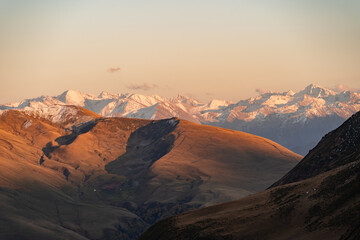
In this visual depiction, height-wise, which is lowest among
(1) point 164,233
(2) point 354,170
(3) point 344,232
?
(1) point 164,233

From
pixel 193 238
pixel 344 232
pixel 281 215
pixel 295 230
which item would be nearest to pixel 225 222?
pixel 193 238

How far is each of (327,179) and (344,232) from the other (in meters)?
39.7

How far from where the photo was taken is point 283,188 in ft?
538

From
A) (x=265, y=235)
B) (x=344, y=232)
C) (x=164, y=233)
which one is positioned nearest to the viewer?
(x=344, y=232)

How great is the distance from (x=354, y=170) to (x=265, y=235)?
27799mm

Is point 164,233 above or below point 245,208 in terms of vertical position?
below

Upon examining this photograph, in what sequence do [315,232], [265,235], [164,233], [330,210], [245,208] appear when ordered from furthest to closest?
[164,233], [245,208], [265,235], [330,210], [315,232]

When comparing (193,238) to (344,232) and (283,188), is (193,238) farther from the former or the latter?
(344,232)

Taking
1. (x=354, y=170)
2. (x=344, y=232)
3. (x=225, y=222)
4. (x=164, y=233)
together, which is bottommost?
(x=164, y=233)

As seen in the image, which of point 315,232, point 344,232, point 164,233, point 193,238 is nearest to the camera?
point 344,232

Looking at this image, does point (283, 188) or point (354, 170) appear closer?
point (354, 170)

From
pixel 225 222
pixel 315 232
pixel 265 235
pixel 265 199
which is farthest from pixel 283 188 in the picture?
pixel 315 232

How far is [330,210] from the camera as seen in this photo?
120812mm

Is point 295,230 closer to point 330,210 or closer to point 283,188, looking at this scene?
point 330,210
